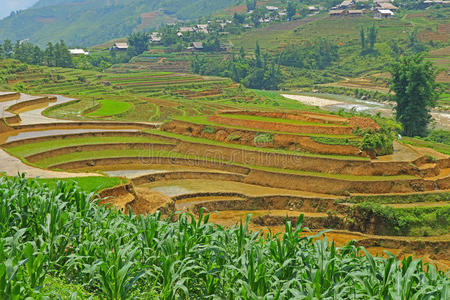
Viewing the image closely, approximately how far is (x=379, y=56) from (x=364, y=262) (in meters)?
90.8

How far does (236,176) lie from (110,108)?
22.7 m

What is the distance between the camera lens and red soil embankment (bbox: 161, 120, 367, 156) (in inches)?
963

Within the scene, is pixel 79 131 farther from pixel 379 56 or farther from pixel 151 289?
pixel 379 56

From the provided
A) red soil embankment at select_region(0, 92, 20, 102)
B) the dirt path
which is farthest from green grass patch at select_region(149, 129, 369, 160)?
red soil embankment at select_region(0, 92, 20, 102)

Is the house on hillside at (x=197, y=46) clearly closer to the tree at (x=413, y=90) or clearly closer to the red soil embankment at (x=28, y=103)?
the red soil embankment at (x=28, y=103)

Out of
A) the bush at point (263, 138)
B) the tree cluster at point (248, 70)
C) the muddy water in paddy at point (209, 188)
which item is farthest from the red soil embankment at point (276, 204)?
the tree cluster at point (248, 70)

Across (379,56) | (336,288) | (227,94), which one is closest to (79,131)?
(336,288)

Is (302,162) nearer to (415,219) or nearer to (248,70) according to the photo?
(415,219)

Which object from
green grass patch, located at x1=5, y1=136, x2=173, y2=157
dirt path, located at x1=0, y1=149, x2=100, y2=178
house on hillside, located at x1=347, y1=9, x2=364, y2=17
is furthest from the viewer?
house on hillside, located at x1=347, y1=9, x2=364, y2=17

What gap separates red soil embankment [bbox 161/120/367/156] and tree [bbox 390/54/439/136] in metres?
18.4

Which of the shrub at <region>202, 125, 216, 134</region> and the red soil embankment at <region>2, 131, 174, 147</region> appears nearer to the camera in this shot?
the red soil embankment at <region>2, 131, 174, 147</region>

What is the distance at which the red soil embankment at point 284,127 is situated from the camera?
86.2ft

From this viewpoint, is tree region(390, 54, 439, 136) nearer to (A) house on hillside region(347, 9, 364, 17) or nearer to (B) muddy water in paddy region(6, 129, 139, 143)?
(B) muddy water in paddy region(6, 129, 139, 143)

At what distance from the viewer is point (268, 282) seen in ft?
22.3
